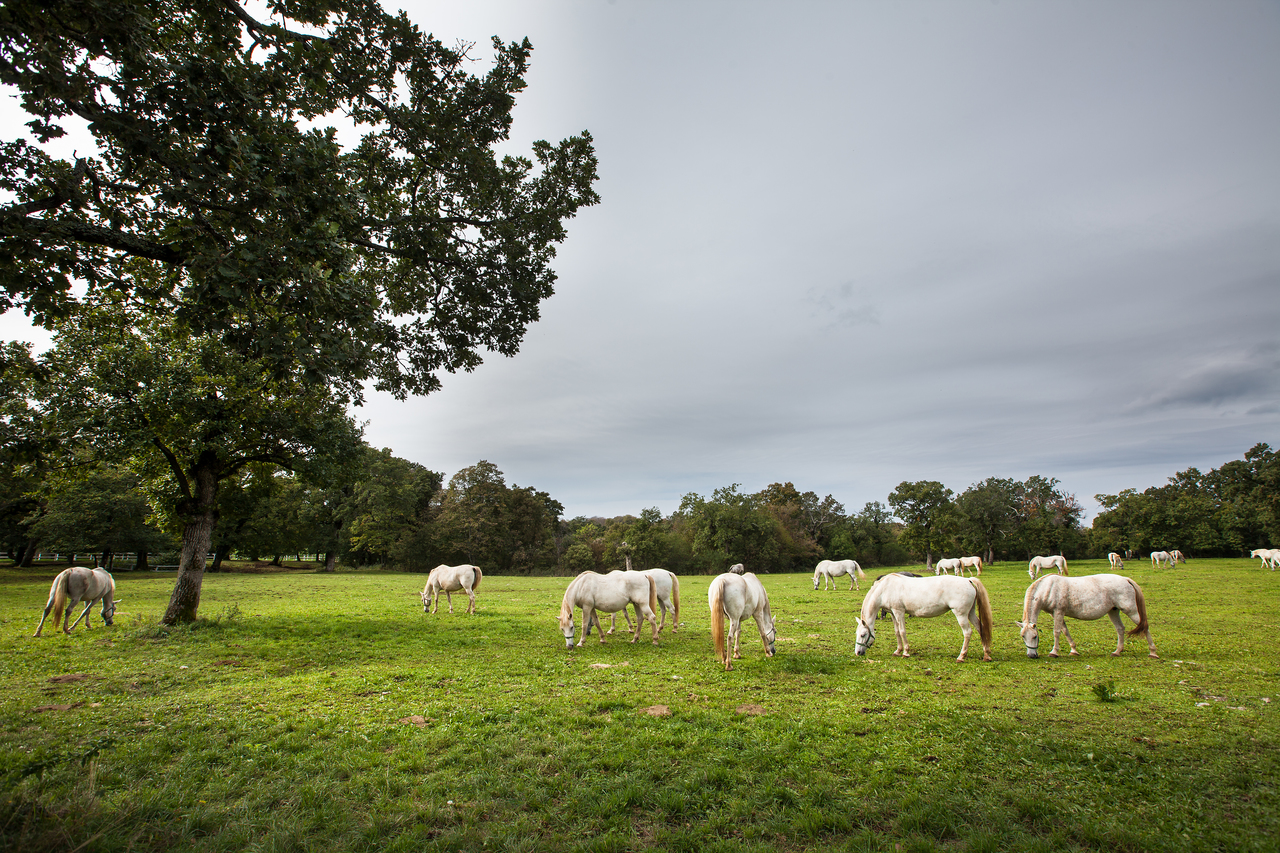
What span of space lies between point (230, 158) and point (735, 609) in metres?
9.92

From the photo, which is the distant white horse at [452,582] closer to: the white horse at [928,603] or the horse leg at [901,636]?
the white horse at [928,603]

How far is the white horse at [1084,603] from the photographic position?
9336 millimetres

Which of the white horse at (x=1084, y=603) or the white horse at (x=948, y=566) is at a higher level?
the white horse at (x=1084, y=603)

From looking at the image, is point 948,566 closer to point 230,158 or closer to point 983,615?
point 983,615

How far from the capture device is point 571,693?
7430 millimetres

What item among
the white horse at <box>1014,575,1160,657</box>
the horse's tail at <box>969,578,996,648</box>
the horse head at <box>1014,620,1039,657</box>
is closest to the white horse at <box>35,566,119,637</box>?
the horse's tail at <box>969,578,996,648</box>

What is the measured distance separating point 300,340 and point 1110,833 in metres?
8.31

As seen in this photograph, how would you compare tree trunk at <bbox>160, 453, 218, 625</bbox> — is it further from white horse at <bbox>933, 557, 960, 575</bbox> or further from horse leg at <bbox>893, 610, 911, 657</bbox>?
white horse at <bbox>933, 557, 960, 575</bbox>

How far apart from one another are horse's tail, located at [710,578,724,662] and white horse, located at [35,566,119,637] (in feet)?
51.0

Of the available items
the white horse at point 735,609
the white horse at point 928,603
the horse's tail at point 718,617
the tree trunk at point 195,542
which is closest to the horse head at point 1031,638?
the white horse at point 928,603

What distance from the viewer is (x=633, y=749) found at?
5328 millimetres

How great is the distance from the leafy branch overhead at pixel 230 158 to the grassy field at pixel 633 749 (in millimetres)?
4037

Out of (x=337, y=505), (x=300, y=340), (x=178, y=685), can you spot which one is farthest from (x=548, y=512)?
(x=300, y=340)

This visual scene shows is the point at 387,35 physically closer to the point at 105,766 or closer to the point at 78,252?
the point at 78,252
